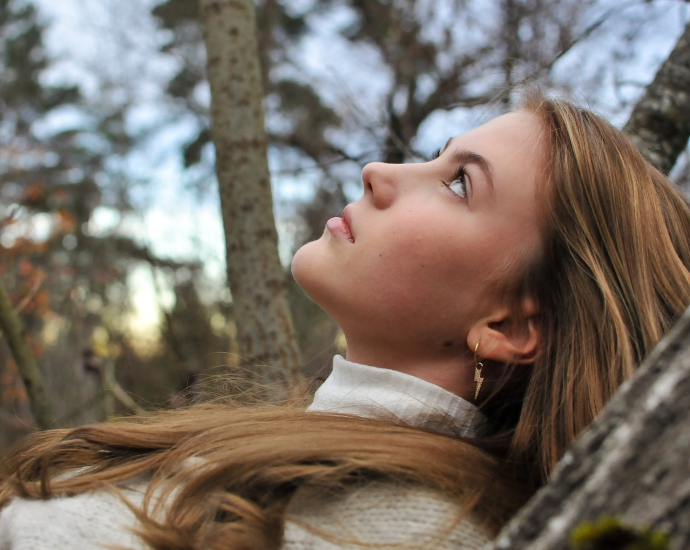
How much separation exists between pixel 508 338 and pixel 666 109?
4.32 feet

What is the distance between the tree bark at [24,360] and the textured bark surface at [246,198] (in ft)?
2.83

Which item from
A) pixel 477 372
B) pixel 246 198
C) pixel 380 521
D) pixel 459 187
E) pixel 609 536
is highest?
pixel 246 198

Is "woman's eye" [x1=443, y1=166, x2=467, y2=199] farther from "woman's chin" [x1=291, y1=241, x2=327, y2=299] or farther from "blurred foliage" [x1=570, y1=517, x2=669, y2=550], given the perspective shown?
"blurred foliage" [x1=570, y1=517, x2=669, y2=550]

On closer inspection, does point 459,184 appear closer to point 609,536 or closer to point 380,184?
point 380,184

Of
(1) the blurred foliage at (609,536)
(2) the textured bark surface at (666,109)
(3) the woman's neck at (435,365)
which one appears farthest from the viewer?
(2) the textured bark surface at (666,109)

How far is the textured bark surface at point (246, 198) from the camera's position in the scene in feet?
8.84

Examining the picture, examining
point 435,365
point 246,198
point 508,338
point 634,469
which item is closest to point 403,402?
point 435,365

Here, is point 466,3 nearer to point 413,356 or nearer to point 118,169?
point 413,356

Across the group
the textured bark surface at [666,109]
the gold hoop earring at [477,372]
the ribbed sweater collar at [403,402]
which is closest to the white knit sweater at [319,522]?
the ribbed sweater collar at [403,402]

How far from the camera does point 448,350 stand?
1.80 metres

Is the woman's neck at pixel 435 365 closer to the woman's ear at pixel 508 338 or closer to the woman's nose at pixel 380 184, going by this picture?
the woman's ear at pixel 508 338

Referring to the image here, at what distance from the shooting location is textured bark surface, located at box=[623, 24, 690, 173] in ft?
7.98

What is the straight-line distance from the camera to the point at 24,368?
2574 mm

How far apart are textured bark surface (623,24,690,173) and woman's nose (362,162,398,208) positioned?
1.18m
